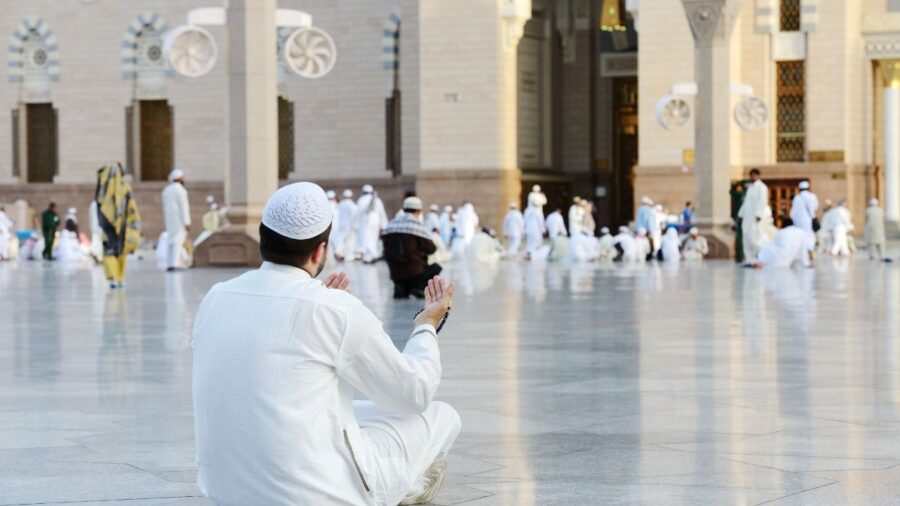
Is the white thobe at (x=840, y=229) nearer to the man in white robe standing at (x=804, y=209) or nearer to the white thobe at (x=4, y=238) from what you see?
the man in white robe standing at (x=804, y=209)

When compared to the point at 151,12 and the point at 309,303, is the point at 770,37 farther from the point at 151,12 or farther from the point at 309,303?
the point at 309,303

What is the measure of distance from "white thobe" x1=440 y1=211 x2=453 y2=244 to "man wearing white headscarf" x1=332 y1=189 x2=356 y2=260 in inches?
90.0

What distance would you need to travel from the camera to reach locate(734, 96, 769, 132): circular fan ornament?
84.6ft

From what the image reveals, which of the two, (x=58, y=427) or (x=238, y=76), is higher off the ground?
(x=238, y=76)

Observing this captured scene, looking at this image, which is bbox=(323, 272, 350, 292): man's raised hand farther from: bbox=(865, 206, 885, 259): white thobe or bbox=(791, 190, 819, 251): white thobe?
bbox=(791, 190, 819, 251): white thobe

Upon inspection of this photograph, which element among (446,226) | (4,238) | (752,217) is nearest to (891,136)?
(446,226)

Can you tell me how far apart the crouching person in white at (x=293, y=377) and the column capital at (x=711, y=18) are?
64.9 ft

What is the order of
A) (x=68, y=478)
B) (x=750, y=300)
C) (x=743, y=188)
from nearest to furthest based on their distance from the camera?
(x=68, y=478), (x=750, y=300), (x=743, y=188)

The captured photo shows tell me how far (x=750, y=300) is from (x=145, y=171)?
23.8 meters

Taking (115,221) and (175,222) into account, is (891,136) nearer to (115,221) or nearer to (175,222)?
(175,222)

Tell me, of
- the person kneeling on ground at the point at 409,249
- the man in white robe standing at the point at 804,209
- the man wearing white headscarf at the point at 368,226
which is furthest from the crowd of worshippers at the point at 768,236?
the person kneeling on ground at the point at 409,249

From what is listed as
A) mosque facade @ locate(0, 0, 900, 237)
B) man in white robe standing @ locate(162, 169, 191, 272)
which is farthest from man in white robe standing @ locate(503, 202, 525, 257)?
man in white robe standing @ locate(162, 169, 191, 272)

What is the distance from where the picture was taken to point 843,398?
6160mm

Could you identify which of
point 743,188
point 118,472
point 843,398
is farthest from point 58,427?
point 743,188
